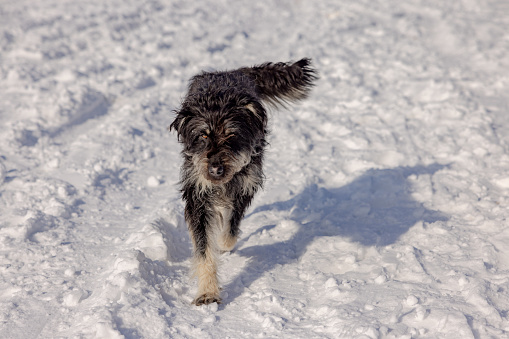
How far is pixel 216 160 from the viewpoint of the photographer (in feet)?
11.7

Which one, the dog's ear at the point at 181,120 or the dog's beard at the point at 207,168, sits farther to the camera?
the dog's ear at the point at 181,120

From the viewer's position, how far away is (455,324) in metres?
3.06

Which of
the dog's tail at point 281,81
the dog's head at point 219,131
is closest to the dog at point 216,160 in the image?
the dog's head at point 219,131

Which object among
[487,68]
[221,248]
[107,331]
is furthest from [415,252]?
[487,68]

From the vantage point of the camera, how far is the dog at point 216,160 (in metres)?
3.62

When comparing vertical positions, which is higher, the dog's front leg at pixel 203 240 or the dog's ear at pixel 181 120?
the dog's ear at pixel 181 120

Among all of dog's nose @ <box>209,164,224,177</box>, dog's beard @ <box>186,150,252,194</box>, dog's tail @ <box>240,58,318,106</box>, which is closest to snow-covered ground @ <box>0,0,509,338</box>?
dog's beard @ <box>186,150,252,194</box>

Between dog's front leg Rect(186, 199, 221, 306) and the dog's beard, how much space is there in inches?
7.0

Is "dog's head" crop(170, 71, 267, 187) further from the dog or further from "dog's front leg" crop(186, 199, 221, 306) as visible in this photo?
"dog's front leg" crop(186, 199, 221, 306)

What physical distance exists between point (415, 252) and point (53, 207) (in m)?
3.49

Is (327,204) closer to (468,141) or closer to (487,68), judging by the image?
(468,141)

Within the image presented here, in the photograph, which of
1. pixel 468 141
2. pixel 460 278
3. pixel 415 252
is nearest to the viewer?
pixel 460 278

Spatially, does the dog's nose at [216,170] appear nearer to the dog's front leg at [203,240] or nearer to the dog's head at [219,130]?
the dog's head at [219,130]

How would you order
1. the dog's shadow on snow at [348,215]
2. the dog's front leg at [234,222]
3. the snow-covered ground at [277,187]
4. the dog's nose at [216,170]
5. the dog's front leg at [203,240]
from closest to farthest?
the snow-covered ground at [277,187] < the dog's nose at [216,170] < the dog's front leg at [203,240] < the dog's front leg at [234,222] < the dog's shadow on snow at [348,215]
